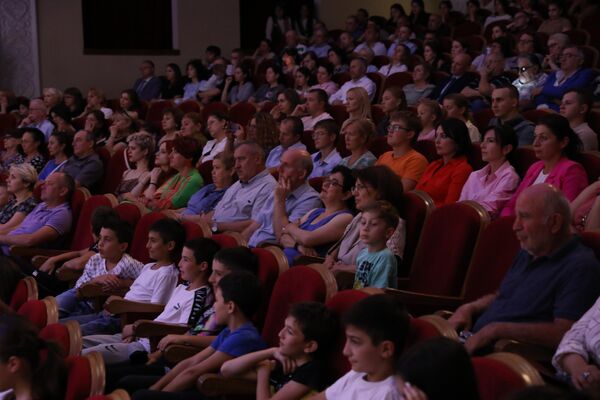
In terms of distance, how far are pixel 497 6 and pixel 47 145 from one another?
4.11m

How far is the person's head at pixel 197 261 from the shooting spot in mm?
2576

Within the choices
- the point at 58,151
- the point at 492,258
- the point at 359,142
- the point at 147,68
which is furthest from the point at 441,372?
the point at 147,68

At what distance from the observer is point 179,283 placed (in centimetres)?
280

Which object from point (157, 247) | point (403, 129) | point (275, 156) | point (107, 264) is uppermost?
point (403, 129)

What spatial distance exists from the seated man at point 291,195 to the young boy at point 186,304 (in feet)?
1.66

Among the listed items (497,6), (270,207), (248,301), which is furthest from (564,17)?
(248,301)

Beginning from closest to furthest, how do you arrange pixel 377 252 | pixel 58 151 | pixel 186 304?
1. pixel 377 252
2. pixel 186 304
3. pixel 58 151

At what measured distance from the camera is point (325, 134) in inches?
147

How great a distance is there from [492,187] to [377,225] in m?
0.68

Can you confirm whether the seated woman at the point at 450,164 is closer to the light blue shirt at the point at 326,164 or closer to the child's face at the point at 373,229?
the light blue shirt at the point at 326,164

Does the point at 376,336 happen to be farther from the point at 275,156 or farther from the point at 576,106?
the point at 275,156

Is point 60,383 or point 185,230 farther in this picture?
point 185,230

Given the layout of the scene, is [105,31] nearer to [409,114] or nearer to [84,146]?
[84,146]

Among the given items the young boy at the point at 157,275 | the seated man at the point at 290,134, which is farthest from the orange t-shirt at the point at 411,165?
the young boy at the point at 157,275
